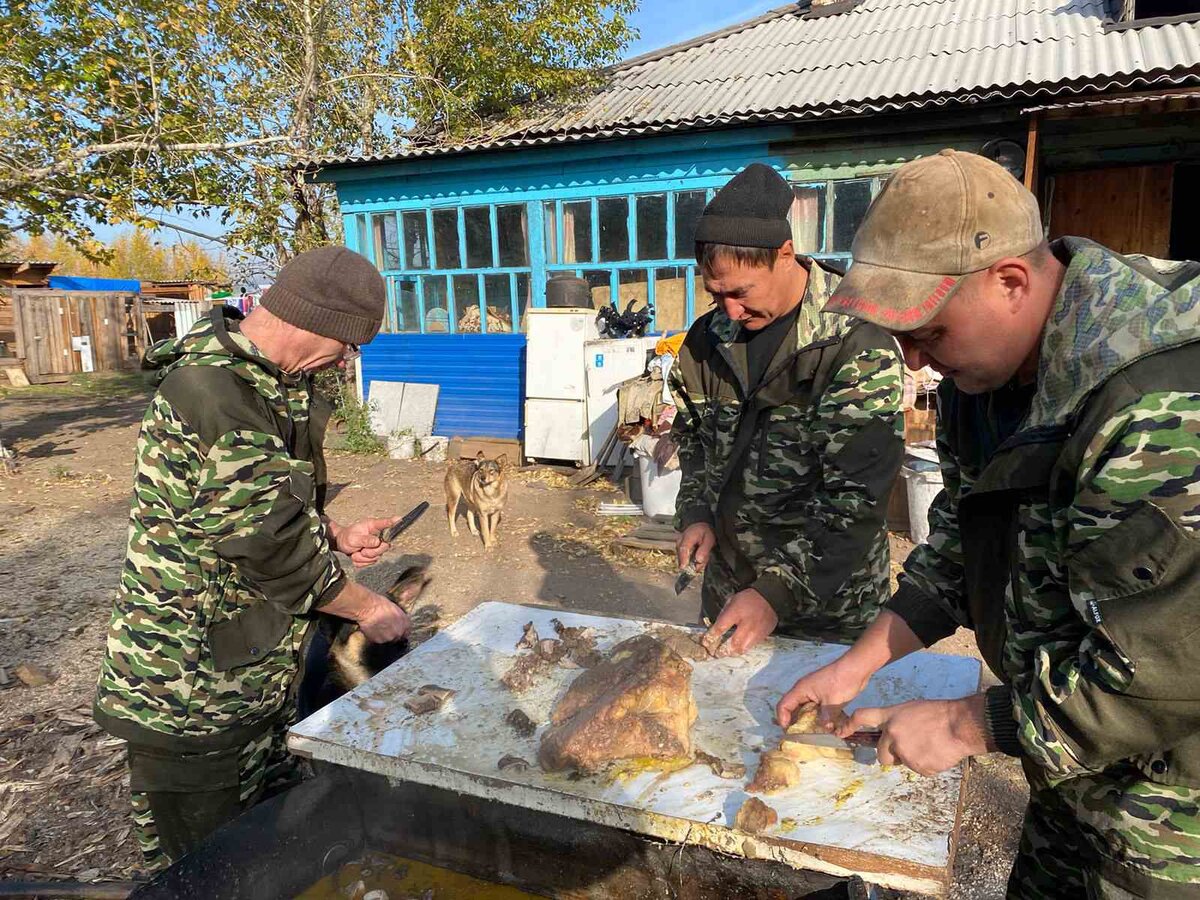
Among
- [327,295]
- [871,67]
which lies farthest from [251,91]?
[327,295]

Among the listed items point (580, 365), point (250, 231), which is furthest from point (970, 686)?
point (250, 231)

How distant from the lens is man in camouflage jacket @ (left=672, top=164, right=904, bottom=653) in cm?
231

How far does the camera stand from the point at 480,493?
281 inches

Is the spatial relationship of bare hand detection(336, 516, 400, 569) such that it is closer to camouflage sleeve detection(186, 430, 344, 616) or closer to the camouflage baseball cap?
camouflage sleeve detection(186, 430, 344, 616)

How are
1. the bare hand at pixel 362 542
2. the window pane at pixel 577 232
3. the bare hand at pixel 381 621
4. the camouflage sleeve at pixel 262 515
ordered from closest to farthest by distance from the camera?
the camouflage sleeve at pixel 262 515 → the bare hand at pixel 381 621 → the bare hand at pixel 362 542 → the window pane at pixel 577 232

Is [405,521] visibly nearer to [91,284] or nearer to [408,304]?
[408,304]

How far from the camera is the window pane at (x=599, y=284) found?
9.67 metres

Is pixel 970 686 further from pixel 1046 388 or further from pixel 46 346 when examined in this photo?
pixel 46 346

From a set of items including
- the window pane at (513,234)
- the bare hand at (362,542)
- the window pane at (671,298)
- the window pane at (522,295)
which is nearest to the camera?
the bare hand at (362,542)

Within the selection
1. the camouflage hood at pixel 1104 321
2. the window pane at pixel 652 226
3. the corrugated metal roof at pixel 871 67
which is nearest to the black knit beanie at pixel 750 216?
the camouflage hood at pixel 1104 321

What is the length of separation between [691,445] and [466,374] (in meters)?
7.90

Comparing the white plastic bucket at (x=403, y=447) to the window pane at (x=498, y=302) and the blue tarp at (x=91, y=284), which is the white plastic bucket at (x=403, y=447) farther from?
the blue tarp at (x=91, y=284)

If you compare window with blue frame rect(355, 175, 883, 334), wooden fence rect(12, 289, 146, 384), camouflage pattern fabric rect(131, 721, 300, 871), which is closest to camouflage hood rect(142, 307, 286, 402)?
camouflage pattern fabric rect(131, 721, 300, 871)

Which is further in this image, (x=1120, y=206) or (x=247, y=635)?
(x=1120, y=206)
